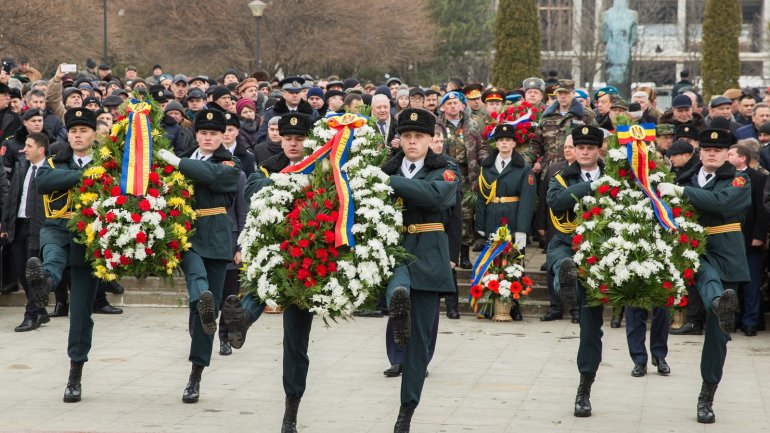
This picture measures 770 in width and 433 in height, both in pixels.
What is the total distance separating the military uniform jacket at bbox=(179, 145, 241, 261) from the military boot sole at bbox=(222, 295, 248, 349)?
6.05 feet

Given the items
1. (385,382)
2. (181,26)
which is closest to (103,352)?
(385,382)

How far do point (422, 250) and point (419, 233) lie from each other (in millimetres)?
130

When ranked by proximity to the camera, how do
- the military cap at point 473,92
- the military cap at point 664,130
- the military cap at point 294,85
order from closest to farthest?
the military cap at point 664,130, the military cap at point 294,85, the military cap at point 473,92

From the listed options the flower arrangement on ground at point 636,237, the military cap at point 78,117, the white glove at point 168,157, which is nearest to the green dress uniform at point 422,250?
the flower arrangement on ground at point 636,237

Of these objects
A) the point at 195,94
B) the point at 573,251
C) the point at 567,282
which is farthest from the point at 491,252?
the point at 567,282

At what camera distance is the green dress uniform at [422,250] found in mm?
8570

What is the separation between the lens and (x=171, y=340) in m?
13.2

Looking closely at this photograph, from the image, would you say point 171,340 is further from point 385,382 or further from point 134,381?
point 385,382

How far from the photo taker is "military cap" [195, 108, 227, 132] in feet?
33.5

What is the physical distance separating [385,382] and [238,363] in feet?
5.32

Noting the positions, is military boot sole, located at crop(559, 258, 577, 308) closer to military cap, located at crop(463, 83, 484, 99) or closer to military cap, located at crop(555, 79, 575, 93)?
military cap, located at crop(555, 79, 575, 93)

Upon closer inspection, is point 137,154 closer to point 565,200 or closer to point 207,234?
point 207,234

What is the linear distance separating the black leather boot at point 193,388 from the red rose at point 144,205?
134 centimetres

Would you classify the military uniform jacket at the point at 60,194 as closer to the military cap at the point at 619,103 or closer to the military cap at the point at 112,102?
the military cap at the point at 112,102
